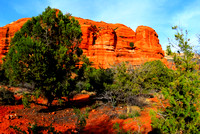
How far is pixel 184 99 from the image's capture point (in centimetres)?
363

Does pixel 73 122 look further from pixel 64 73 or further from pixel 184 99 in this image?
pixel 184 99

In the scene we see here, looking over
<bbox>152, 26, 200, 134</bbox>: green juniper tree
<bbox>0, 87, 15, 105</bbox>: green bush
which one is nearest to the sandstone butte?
<bbox>0, 87, 15, 105</bbox>: green bush

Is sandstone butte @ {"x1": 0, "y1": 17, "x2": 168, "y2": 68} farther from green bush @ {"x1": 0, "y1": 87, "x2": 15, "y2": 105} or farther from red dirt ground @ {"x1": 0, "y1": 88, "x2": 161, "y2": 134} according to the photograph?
red dirt ground @ {"x1": 0, "y1": 88, "x2": 161, "y2": 134}

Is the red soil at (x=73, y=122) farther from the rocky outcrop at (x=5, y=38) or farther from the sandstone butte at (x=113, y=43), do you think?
the rocky outcrop at (x=5, y=38)

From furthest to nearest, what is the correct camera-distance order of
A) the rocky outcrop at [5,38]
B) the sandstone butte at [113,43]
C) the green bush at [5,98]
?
the sandstone butte at [113,43], the rocky outcrop at [5,38], the green bush at [5,98]

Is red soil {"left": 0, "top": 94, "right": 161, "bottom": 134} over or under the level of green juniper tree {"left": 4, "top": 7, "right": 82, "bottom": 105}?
under

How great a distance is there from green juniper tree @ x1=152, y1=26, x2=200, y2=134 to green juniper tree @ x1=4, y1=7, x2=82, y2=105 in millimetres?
6513

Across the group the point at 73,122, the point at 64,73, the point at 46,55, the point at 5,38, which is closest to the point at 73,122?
the point at 73,122

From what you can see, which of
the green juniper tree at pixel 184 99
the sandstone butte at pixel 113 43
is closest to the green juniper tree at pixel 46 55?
the green juniper tree at pixel 184 99

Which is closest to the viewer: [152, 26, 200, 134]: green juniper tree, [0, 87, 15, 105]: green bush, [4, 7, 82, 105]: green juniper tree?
[152, 26, 200, 134]: green juniper tree

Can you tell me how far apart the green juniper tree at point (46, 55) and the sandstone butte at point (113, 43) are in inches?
942

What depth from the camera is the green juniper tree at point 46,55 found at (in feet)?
24.7

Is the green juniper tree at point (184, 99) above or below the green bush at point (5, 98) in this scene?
above

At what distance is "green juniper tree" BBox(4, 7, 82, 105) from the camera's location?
7523 mm
